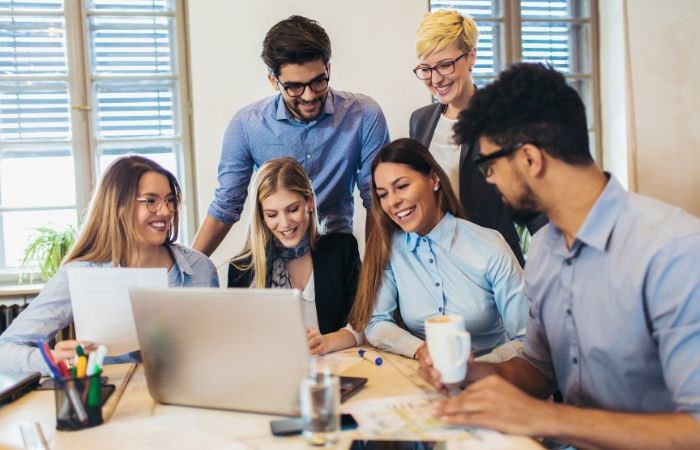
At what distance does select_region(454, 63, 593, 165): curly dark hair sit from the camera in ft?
3.86

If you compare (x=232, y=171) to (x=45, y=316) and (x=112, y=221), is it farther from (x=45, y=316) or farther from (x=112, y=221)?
(x=45, y=316)

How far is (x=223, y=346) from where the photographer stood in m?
1.17

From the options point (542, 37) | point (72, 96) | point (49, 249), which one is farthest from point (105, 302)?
point (542, 37)

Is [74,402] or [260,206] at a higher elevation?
[260,206]

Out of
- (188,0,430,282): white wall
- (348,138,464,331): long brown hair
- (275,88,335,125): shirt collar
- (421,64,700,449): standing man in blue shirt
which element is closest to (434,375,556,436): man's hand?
(421,64,700,449): standing man in blue shirt

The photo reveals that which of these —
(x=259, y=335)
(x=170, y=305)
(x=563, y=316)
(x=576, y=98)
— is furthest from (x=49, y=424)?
(x=576, y=98)

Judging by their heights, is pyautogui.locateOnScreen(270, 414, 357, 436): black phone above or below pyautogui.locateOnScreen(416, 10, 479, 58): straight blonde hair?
below

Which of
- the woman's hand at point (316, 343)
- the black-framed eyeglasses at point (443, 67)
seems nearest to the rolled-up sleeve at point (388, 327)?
the woman's hand at point (316, 343)

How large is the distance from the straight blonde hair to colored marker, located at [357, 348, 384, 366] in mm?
1198

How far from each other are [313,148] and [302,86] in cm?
31

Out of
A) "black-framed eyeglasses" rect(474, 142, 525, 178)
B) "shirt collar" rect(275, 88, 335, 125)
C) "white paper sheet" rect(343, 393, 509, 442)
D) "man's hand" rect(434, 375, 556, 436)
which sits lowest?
"white paper sheet" rect(343, 393, 509, 442)

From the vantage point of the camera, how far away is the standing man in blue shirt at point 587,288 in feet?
3.42

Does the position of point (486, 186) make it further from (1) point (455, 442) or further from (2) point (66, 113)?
(2) point (66, 113)

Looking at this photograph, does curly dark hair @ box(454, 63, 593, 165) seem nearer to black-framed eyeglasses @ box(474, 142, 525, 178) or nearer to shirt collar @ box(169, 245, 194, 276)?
black-framed eyeglasses @ box(474, 142, 525, 178)
